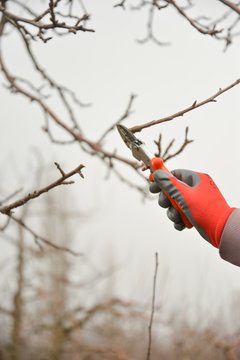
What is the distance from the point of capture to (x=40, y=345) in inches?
339

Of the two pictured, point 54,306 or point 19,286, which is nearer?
point 19,286

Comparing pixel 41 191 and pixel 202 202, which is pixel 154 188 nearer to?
pixel 202 202

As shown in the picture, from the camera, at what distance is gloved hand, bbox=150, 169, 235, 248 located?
57.4 inches

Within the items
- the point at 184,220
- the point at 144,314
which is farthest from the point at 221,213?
the point at 144,314

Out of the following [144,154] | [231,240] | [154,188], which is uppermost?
[144,154]

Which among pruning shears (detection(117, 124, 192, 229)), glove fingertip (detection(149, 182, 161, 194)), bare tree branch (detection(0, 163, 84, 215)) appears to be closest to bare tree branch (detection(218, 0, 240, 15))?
pruning shears (detection(117, 124, 192, 229))

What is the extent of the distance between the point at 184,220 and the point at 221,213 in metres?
0.20

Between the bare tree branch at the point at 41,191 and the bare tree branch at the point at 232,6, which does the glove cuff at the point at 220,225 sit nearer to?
the bare tree branch at the point at 41,191

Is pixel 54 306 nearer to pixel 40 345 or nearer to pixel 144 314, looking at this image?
pixel 40 345

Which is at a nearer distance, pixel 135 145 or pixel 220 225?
pixel 220 225

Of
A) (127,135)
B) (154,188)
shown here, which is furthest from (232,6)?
(154,188)

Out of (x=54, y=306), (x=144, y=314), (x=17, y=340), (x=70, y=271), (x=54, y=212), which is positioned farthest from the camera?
(x=54, y=212)

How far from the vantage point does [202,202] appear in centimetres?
146

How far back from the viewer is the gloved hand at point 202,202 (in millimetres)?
1459
